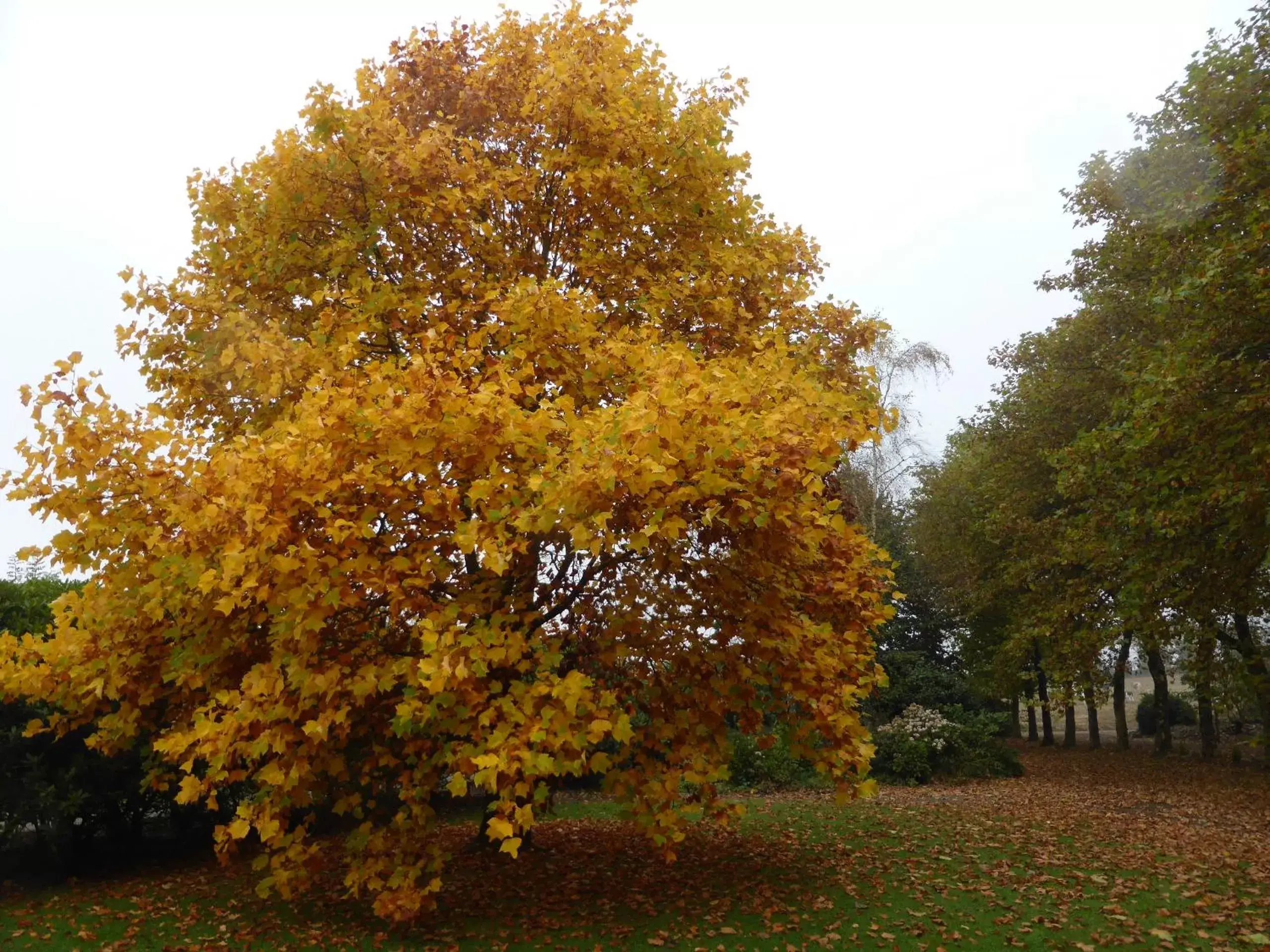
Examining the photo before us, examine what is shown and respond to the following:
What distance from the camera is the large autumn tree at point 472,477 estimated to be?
5.00 metres

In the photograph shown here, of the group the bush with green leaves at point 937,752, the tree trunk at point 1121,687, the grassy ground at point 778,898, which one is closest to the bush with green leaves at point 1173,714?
the tree trunk at point 1121,687

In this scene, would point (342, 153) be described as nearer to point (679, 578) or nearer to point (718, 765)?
point (679, 578)

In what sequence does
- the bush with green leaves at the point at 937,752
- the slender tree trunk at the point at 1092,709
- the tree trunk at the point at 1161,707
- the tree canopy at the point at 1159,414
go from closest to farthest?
1. the tree canopy at the point at 1159,414
2. the bush with green leaves at the point at 937,752
3. the slender tree trunk at the point at 1092,709
4. the tree trunk at the point at 1161,707

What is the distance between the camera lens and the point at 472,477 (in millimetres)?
5508

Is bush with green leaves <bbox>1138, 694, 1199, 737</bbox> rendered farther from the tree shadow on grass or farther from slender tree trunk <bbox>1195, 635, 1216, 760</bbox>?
Answer: the tree shadow on grass

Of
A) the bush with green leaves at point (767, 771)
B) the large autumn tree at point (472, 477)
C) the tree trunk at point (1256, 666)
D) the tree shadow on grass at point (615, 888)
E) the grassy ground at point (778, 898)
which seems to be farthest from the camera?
the bush with green leaves at point (767, 771)

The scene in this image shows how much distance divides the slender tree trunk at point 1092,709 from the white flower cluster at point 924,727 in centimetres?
283

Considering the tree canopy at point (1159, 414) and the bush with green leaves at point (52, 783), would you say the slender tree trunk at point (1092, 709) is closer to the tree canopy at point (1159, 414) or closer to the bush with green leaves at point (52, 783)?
the tree canopy at point (1159, 414)

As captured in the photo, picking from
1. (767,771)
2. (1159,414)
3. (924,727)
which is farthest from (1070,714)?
(1159,414)

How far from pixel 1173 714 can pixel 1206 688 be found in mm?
19863

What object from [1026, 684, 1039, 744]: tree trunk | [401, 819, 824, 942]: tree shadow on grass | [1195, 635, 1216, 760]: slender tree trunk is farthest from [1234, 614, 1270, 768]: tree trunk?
[1026, 684, 1039, 744]: tree trunk

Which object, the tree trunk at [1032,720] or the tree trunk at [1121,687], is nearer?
the tree trunk at [1121,687]

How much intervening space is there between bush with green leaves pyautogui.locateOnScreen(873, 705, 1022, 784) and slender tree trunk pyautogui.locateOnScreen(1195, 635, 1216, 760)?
3916 millimetres

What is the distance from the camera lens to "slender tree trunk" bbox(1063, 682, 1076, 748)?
16.8 meters
